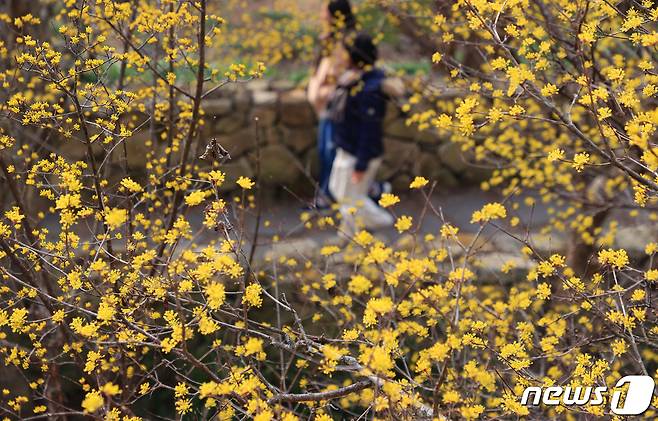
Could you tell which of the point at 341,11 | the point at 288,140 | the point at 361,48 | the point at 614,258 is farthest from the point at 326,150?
the point at 614,258

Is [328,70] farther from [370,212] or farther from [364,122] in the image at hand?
[370,212]

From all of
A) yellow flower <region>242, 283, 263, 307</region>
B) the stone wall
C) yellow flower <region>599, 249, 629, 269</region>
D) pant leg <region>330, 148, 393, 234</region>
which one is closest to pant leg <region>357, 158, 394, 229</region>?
pant leg <region>330, 148, 393, 234</region>

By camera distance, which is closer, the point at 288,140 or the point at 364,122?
the point at 364,122

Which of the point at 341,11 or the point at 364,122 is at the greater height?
the point at 341,11

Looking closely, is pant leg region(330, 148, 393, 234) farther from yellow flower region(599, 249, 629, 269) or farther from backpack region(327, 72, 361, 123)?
yellow flower region(599, 249, 629, 269)

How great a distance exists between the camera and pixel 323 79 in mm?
5340

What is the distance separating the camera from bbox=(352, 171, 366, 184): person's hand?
17.4 ft

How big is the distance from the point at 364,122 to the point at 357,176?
0.46 m

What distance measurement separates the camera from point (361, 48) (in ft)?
16.0

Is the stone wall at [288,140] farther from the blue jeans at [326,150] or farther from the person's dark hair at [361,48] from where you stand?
the person's dark hair at [361,48]

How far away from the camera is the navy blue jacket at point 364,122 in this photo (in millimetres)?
5038

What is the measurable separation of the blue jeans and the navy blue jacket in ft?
1.09

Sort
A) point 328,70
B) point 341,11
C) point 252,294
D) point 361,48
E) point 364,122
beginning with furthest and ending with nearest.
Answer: point 328,70, point 364,122, point 361,48, point 341,11, point 252,294

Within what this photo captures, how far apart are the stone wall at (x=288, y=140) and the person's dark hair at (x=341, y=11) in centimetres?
188
